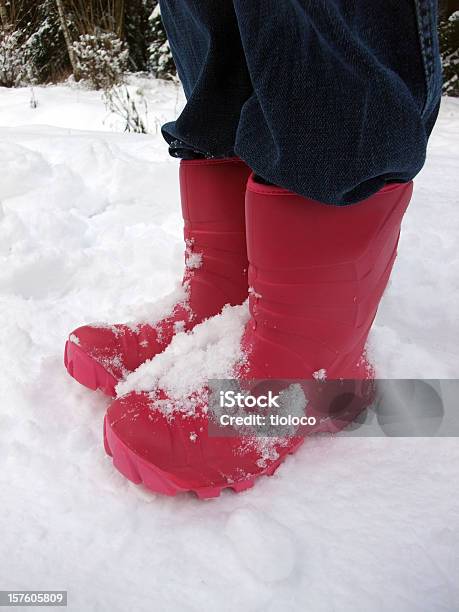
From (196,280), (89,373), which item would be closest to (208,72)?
(196,280)

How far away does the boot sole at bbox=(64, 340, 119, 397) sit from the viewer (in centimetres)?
79

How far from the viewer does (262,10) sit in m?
0.51

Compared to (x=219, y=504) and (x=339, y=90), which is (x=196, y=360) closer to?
(x=219, y=504)

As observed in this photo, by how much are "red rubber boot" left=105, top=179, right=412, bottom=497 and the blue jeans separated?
4 cm

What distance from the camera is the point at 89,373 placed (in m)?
0.79

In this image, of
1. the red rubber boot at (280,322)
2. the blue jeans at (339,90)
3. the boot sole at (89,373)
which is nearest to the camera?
the blue jeans at (339,90)

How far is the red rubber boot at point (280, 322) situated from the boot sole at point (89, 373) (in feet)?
0.36

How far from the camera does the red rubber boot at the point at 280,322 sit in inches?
23.9

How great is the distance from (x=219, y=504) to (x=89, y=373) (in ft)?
0.93

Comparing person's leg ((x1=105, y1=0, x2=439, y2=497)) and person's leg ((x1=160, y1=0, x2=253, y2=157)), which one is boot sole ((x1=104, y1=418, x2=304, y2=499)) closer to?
person's leg ((x1=105, y1=0, x2=439, y2=497))

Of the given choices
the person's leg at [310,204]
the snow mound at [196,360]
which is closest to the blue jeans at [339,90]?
the person's leg at [310,204]

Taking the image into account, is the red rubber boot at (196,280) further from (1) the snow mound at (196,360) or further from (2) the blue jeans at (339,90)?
(2) the blue jeans at (339,90)

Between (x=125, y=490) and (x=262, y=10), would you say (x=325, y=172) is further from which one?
(x=125, y=490)

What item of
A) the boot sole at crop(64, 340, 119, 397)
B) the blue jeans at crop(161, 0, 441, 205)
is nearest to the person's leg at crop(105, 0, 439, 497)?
the blue jeans at crop(161, 0, 441, 205)
